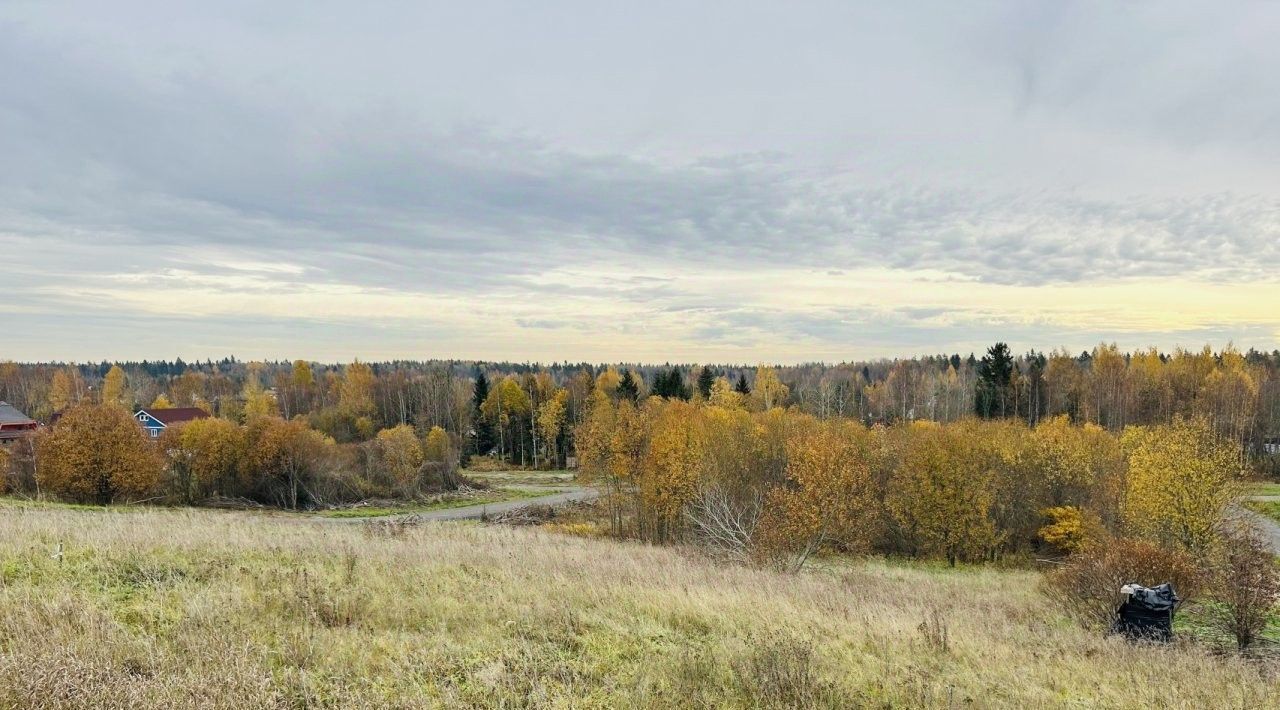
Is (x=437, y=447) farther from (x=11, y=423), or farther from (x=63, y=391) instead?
(x=63, y=391)

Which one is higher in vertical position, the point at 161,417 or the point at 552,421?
the point at 161,417

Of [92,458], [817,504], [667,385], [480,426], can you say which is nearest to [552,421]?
[480,426]

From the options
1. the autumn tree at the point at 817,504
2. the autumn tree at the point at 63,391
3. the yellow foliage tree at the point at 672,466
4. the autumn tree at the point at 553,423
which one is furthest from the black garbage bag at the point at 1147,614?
the autumn tree at the point at 63,391

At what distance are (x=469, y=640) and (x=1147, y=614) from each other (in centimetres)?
1267

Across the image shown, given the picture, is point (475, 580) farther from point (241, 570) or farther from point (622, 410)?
point (622, 410)

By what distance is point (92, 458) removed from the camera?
45.4 meters

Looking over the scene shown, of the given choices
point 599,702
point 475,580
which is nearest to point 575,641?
point 599,702

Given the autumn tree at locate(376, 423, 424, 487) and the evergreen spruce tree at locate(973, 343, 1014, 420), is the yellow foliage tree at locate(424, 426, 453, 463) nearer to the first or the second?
the autumn tree at locate(376, 423, 424, 487)

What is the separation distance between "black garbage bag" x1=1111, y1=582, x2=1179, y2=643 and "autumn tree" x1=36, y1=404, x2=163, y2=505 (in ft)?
176

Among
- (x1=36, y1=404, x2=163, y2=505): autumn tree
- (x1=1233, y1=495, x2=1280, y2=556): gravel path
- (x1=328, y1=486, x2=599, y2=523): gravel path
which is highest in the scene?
(x1=36, y1=404, x2=163, y2=505): autumn tree

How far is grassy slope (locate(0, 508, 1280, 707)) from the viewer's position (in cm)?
616

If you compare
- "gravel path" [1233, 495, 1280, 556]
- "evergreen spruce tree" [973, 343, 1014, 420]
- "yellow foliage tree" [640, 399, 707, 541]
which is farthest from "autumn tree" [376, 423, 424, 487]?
"evergreen spruce tree" [973, 343, 1014, 420]

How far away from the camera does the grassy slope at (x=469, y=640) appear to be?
6.16 meters

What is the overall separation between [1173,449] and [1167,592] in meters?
23.7
